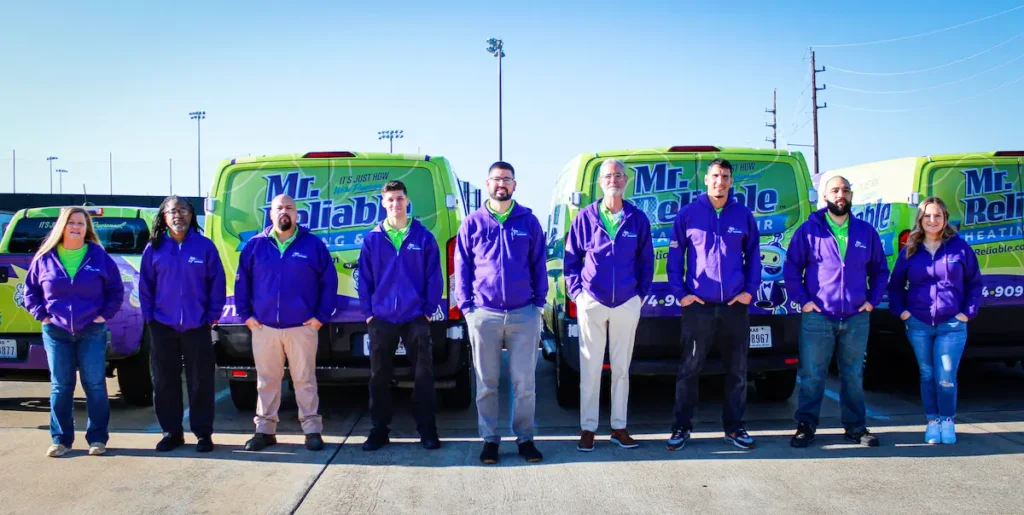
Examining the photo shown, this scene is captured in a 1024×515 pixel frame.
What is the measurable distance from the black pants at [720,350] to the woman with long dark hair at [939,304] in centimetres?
122

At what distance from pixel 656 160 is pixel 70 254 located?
4.16m

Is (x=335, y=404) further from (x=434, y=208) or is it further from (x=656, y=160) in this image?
(x=656, y=160)

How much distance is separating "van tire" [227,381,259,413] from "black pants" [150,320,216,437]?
40.4 inches

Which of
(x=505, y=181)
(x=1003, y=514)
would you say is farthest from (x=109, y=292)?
(x=1003, y=514)

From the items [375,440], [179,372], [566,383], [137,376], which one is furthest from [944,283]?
[137,376]

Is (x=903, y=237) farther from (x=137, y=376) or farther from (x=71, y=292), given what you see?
(x=137, y=376)

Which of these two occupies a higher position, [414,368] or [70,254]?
[70,254]

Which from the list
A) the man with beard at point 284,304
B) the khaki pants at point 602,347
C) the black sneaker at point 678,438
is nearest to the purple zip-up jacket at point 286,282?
the man with beard at point 284,304

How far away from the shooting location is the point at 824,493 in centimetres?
454

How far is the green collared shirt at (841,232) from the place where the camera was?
5.48m

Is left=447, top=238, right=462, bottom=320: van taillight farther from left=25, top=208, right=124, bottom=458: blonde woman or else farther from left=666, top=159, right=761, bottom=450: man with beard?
left=25, top=208, right=124, bottom=458: blonde woman

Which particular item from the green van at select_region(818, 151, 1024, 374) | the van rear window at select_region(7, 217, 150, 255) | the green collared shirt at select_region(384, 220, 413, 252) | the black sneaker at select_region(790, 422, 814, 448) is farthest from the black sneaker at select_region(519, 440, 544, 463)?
the van rear window at select_region(7, 217, 150, 255)

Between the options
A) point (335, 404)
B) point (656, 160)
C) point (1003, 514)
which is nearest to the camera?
point (1003, 514)

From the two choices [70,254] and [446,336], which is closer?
[70,254]
